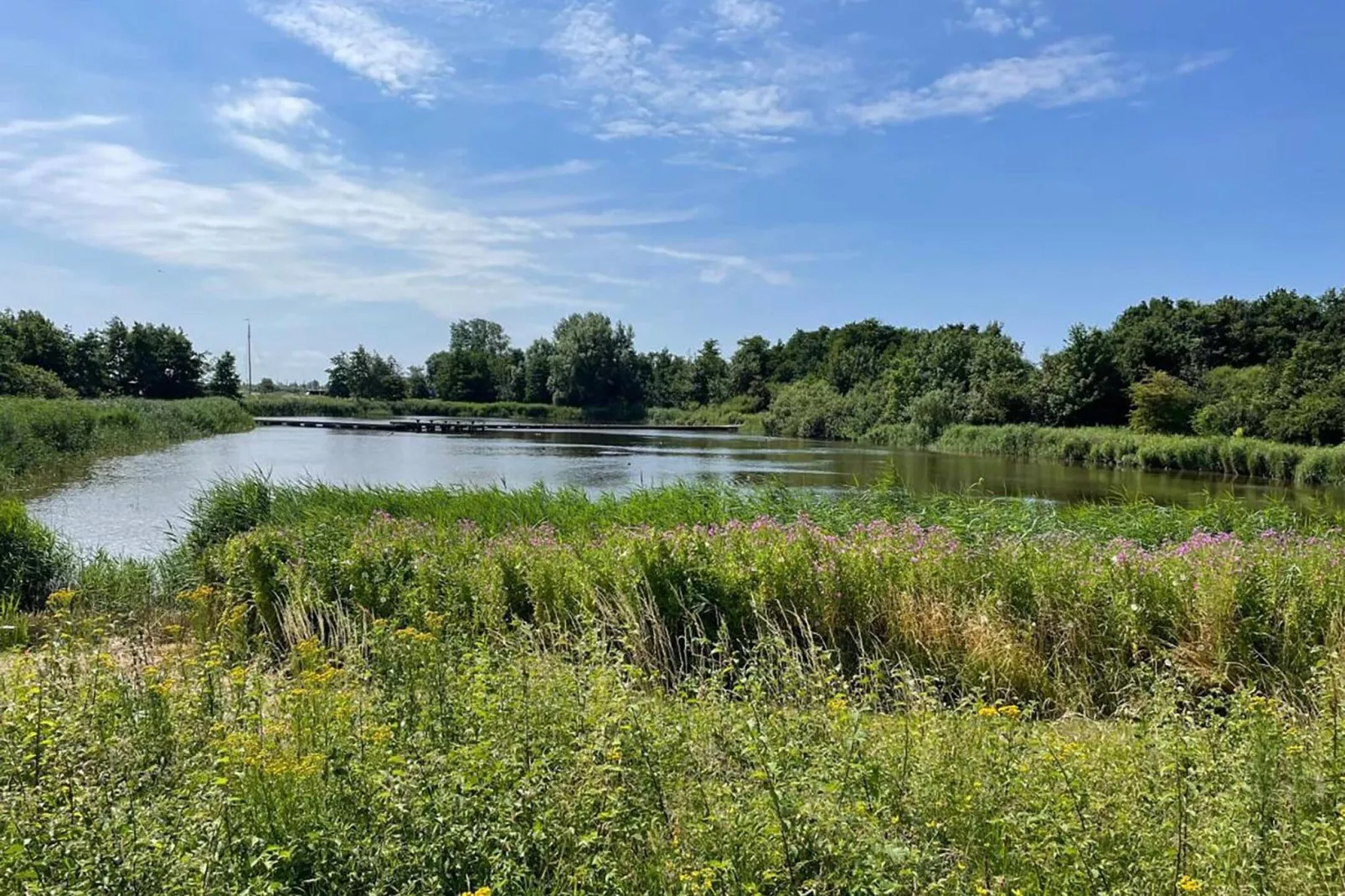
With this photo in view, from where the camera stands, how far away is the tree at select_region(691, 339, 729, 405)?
271 feet

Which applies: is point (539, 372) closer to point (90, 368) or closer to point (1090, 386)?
point (90, 368)

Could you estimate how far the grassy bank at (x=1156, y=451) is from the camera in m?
28.0

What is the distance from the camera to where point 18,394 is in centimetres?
3725

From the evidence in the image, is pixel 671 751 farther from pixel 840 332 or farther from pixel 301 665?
pixel 840 332

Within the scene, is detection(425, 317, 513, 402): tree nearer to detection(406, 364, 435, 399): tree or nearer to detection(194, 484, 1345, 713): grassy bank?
detection(406, 364, 435, 399): tree

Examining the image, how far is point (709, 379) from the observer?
8462 cm

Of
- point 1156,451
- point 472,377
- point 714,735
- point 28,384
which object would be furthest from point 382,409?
point 714,735

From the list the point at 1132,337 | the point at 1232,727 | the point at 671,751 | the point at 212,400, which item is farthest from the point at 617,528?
the point at 212,400

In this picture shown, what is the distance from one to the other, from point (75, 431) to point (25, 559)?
2315 centimetres

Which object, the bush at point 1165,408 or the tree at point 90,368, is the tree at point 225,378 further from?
the bush at point 1165,408

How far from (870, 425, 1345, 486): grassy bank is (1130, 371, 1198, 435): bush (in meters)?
1.99

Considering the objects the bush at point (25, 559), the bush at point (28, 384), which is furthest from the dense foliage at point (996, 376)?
the bush at point (28, 384)

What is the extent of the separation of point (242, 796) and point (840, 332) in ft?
273

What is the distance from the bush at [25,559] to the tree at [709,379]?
242 ft
